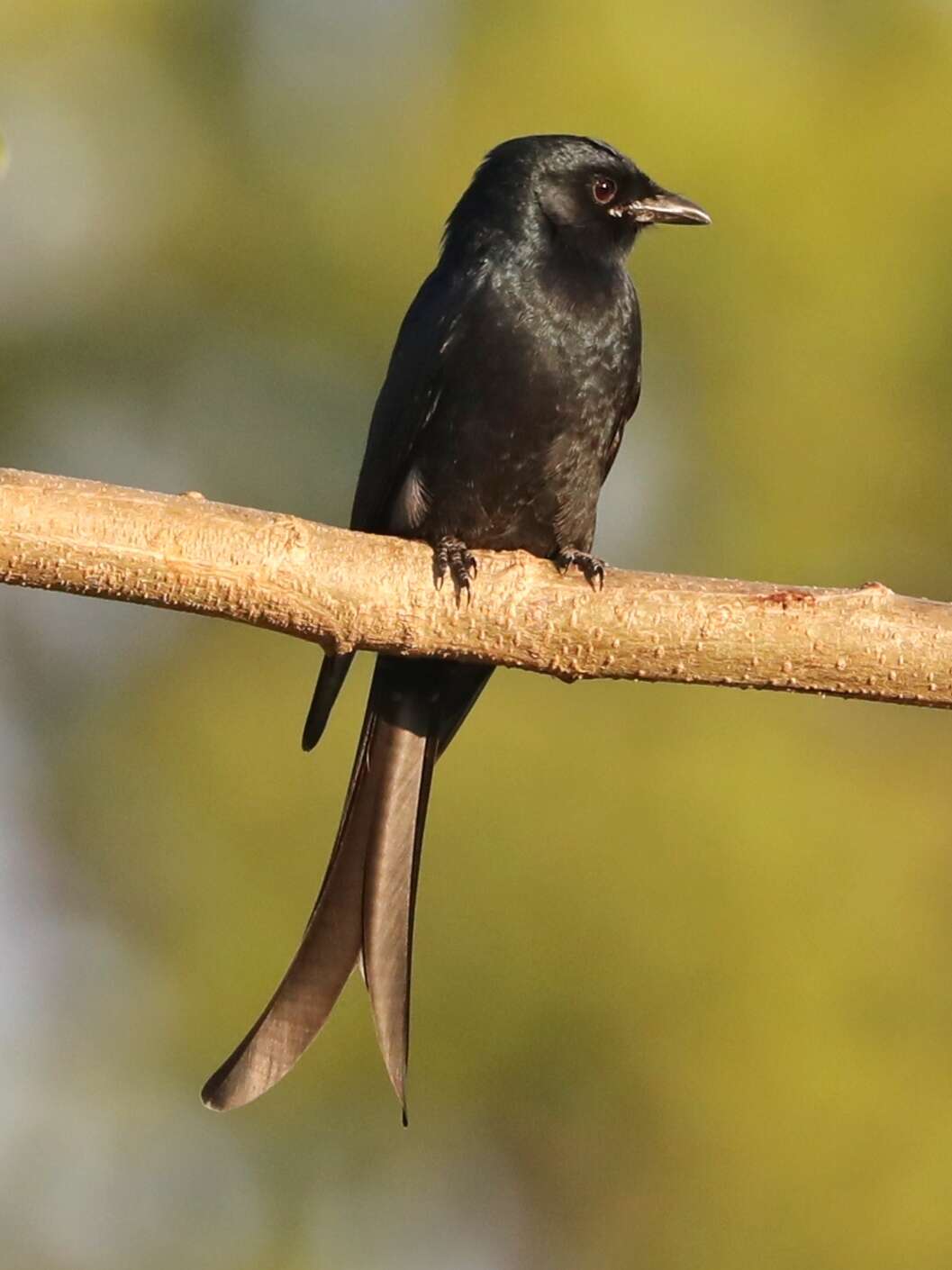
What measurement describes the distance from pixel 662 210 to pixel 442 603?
1.59 m

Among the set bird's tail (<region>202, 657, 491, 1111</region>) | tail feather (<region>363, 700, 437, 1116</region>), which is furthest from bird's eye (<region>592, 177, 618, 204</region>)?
tail feather (<region>363, 700, 437, 1116</region>)

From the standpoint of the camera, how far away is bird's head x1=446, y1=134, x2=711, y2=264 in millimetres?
4164

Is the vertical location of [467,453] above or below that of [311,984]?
above

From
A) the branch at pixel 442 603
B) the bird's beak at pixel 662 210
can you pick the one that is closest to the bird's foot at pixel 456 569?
the branch at pixel 442 603

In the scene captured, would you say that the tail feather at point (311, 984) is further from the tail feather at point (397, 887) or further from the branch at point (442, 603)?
the branch at point (442, 603)

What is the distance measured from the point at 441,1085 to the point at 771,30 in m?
3.91

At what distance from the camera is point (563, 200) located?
13.9 feet

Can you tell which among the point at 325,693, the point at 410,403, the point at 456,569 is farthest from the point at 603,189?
the point at 456,569

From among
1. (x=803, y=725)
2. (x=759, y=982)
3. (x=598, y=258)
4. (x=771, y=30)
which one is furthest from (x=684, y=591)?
(x=771, y=30)

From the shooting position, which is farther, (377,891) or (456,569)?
(377,891)

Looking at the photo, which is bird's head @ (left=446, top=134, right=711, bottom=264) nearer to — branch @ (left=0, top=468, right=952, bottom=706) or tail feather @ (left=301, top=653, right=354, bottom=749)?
tail feather @ (left=301, top=653, right=354, bottom=749)

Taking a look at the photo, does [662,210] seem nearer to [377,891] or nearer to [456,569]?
[456,569]

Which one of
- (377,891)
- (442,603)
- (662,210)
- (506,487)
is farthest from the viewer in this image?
(662,210)

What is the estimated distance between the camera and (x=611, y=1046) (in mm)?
4887
